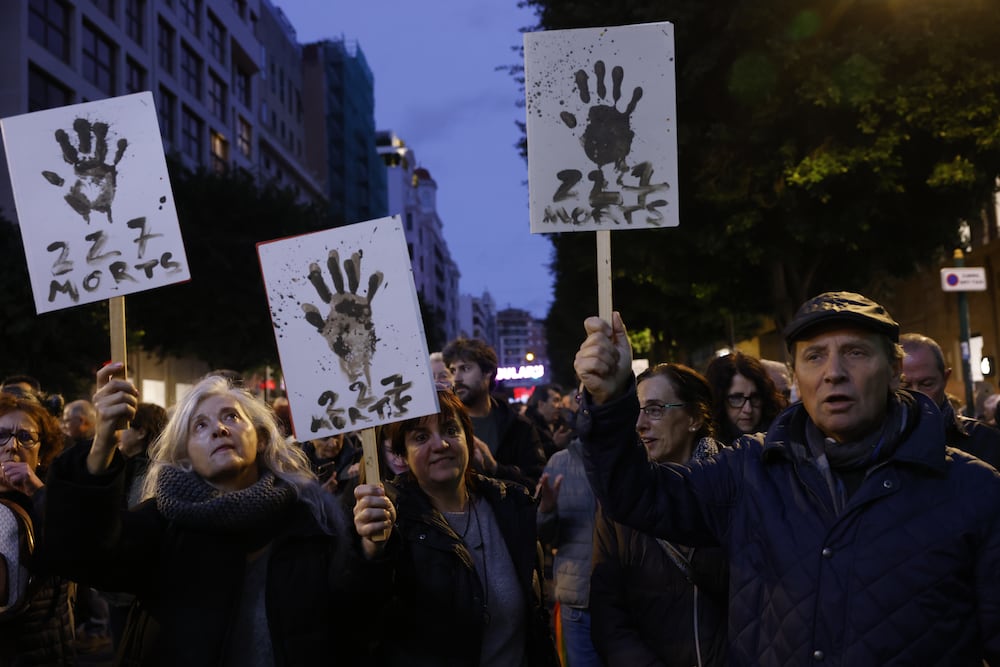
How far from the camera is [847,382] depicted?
103 inches

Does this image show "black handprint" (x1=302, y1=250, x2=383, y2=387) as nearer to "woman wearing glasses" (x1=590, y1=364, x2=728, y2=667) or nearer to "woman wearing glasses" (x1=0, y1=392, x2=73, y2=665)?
"woman wearing glasses" (x1=590, y1=364, x2=728, y2=667)

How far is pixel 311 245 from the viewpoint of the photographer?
131 inches

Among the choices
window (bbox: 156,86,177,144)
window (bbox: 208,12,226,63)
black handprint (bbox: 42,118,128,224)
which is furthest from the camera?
window (bbox: 208,12,226,63)

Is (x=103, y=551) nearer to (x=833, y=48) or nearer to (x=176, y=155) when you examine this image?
(x=833, y=48)

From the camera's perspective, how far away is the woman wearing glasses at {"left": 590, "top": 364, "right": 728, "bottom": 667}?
3.27 m

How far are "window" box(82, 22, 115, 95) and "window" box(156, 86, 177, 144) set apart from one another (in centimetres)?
367

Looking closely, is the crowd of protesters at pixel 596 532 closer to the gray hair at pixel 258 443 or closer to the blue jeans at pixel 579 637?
the gray hair at pixel 258 443

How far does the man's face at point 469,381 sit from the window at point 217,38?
38354 millimetres

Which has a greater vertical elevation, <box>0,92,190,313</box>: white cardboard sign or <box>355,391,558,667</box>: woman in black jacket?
<box>0,92,190,313</box>: white cardboard sign

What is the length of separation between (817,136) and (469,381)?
902 centimetres

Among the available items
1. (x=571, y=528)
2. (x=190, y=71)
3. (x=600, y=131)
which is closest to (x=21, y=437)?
(x=571, y=528)

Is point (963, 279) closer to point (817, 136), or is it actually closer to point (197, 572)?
point (817, 136)

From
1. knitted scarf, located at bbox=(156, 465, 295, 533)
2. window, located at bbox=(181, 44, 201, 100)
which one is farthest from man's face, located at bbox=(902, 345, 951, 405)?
window, located at bbox=(181, 44, 201, 100)

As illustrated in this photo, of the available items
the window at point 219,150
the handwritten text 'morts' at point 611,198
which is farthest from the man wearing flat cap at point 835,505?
the window at point 219,150
